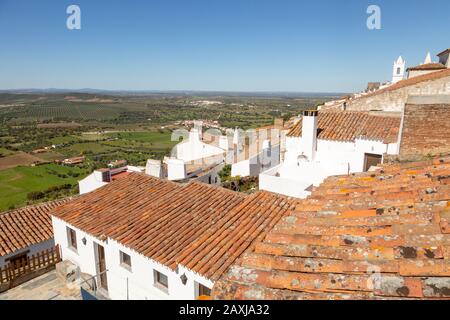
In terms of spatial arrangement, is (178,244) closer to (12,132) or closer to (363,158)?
(363,158)

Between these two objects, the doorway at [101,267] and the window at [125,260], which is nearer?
the window at [125,260]

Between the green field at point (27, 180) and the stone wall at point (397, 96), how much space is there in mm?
45043

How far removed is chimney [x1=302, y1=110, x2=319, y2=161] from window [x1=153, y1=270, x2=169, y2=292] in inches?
328

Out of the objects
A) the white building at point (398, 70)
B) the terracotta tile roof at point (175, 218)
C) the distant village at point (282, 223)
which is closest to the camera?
the distant village at point (282, 223)

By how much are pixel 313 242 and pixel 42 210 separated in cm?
1747

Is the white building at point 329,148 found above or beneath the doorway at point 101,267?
above

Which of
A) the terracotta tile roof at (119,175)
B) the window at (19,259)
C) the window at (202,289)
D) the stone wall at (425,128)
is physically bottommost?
→ the window at (19,259)

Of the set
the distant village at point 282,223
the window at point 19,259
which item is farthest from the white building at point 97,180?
the window at point 19,259

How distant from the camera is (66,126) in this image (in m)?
110

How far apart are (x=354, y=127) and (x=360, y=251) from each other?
39.0 feet

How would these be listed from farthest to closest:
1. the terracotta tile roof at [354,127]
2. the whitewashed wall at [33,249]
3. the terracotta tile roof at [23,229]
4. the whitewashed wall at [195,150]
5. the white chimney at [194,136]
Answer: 1. the white chimney at [194,136]
2. the whitewashed wall at [195,150]
3. the terracotta tile roof at [23,229]
4. the whitewashed wall at [33,249]
5. the terracotta tile roof at [354,127]

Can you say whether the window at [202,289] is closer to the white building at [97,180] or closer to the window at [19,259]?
the white building at [97,180]

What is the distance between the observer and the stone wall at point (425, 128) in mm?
6824
